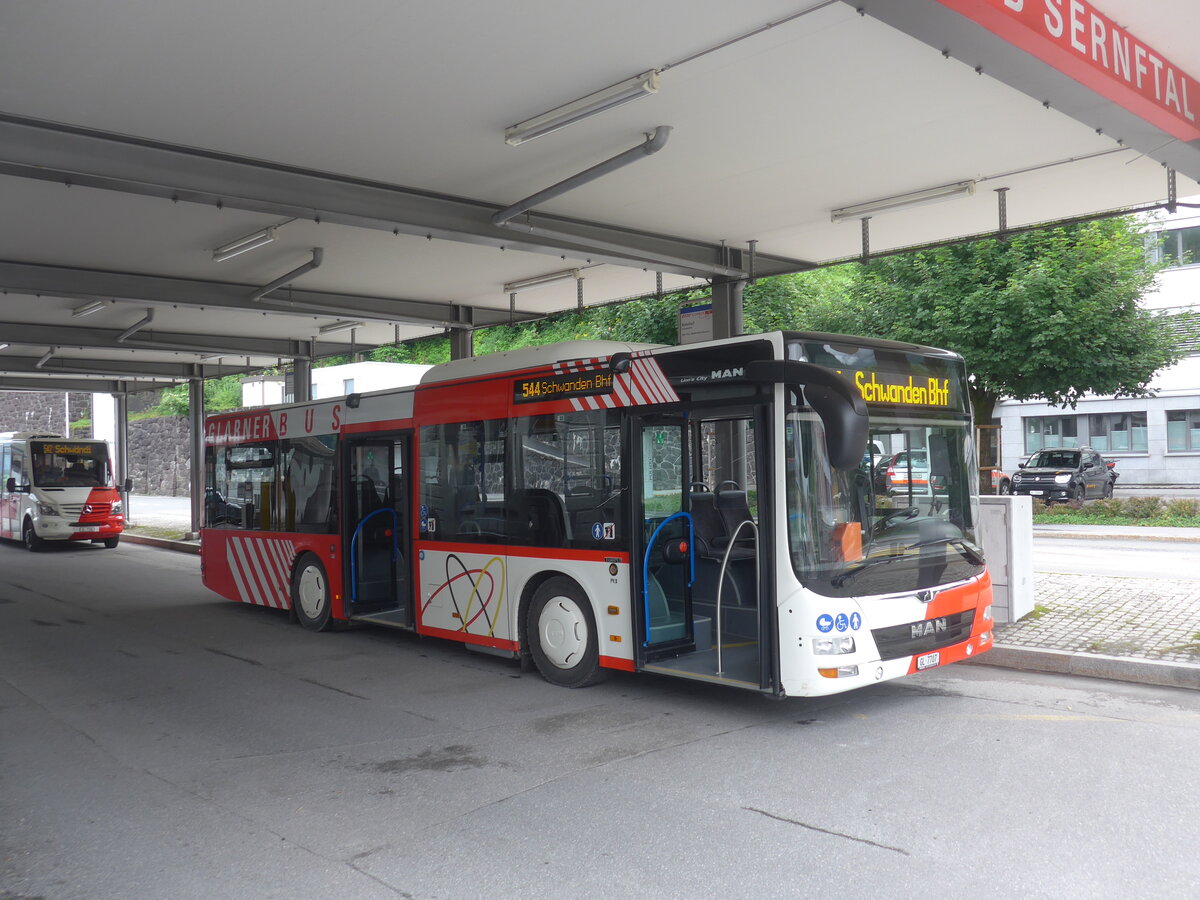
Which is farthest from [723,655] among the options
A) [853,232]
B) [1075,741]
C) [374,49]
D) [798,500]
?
[853,232]

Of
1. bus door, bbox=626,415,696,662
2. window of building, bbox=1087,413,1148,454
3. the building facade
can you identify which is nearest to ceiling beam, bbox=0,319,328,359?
bus door, bbox=626,415,696,662

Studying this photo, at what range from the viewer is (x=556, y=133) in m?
8.96

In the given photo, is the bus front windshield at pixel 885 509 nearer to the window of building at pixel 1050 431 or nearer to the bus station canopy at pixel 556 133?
the bus station canopy at pixel 556 133

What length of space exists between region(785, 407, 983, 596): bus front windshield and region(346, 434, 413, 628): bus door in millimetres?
5872

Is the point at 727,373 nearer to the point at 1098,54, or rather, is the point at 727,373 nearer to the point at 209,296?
the point at 1098,54

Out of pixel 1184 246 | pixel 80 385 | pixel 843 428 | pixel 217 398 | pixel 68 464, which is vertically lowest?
pixel 843 428

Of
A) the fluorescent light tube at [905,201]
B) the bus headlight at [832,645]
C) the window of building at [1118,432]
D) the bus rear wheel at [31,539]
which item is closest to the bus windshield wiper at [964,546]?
the bus headlight at [832,645]

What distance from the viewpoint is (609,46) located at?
23.4 ft

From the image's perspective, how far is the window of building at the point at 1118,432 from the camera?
39.8 metres

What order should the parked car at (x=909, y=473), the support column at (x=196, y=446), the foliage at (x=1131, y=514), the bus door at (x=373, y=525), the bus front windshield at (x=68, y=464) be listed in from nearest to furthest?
the parked car at (x=909, y=473), the bus door at (x=373, y=525), the foliage at (x=1131, y=514), the bus front windshield at (x=68, y=464), the support column at (x=196, y=446)

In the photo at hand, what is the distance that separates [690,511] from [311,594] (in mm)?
6054

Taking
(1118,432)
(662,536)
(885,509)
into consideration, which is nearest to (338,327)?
(662,536)

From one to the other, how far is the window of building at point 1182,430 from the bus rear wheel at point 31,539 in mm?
39382

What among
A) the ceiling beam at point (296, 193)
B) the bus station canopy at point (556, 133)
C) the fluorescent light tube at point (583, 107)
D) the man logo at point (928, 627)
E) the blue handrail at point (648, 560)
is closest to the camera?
the bus station canopy at point (556, 133)
